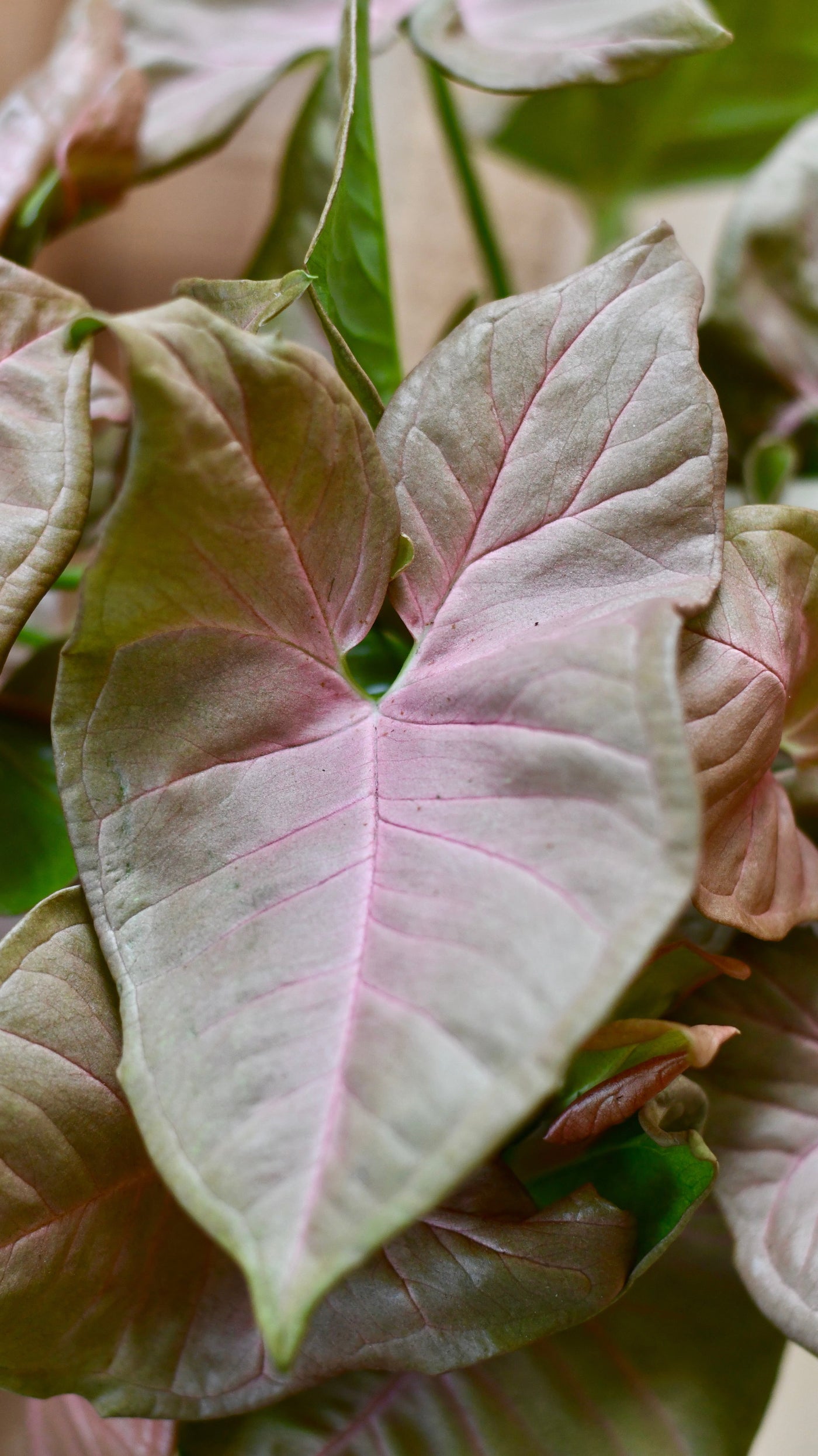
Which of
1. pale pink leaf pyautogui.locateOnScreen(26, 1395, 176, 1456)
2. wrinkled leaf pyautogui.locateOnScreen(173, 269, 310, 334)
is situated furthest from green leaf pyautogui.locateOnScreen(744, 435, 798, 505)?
pale pink leaf pyautogui.locateOnScreen(26, 1395, 176, 1456)

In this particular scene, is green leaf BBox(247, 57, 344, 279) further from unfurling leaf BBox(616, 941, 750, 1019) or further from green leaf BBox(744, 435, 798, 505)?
unfurling leaf BBox(616, 941, 750, 1019)

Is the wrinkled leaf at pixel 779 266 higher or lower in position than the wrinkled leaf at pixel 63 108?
lower

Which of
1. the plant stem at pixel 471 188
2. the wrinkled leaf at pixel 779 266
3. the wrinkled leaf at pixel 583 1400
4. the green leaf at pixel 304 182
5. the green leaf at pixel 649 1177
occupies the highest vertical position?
the green leaf at pixel 304 182

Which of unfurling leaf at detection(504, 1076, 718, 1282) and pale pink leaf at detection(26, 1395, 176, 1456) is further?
pale pink leaf at detection(26, 1395, 176, 1456)

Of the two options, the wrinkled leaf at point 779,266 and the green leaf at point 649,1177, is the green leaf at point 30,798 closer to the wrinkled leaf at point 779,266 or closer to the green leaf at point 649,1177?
the green leaf at point 649,1177

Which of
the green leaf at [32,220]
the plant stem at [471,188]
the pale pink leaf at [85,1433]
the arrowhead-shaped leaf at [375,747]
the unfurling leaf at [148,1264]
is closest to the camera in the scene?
the arrowhead-shaped leaf at [375,747]

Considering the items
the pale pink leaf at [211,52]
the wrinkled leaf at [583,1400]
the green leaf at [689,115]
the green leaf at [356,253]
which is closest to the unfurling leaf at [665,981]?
the wrinkled leaf at [583,1400]

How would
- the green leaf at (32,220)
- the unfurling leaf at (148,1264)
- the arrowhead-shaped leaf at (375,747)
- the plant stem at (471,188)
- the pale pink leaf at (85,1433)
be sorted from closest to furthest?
the arrowhead-shaped leaf at (375,747), the unfurling leaf at (148,1264), the pale pink leaf at (85,1433), the green leaf at (32,220), the plant stem at (471,188)

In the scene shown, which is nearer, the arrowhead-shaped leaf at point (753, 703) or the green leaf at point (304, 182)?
the arrowhead-shaped leaf at point (753, 703)
